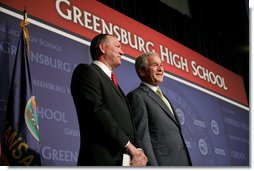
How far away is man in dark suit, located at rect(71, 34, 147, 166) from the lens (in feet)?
10.7

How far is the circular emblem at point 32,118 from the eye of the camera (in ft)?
10.8

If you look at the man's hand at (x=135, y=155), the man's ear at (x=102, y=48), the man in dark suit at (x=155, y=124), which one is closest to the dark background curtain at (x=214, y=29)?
the man in dark suit at (x=155, y=124)

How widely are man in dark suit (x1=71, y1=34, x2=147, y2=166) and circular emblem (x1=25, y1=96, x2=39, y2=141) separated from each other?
11.9 inches

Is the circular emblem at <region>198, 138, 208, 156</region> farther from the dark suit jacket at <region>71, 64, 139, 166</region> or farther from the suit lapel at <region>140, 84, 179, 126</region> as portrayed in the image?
the dark suit jacket at <region>71, 64, 139, 166</region>

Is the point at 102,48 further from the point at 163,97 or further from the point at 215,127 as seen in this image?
the point at 215,127

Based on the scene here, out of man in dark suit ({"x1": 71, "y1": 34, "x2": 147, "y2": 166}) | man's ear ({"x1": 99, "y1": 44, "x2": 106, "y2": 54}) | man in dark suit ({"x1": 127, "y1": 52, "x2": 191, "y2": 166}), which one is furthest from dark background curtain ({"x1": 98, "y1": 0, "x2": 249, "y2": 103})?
man in dark suit ({"x1": 71, "y1": 34, "x2": 147, "y2": 166})

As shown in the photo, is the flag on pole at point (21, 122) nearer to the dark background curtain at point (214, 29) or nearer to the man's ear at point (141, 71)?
the man's ear at point (141, 71)

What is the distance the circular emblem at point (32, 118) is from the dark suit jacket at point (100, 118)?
301mm

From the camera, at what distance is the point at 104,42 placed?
3754 mm

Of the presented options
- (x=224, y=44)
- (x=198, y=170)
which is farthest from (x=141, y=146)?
(x=224, y=44)

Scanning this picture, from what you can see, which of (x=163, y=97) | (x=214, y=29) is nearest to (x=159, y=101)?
(x=163, y=97)

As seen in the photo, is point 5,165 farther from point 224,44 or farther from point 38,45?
point 224,44

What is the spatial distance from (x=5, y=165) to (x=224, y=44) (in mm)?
2583

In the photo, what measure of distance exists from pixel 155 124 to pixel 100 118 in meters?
0.58
